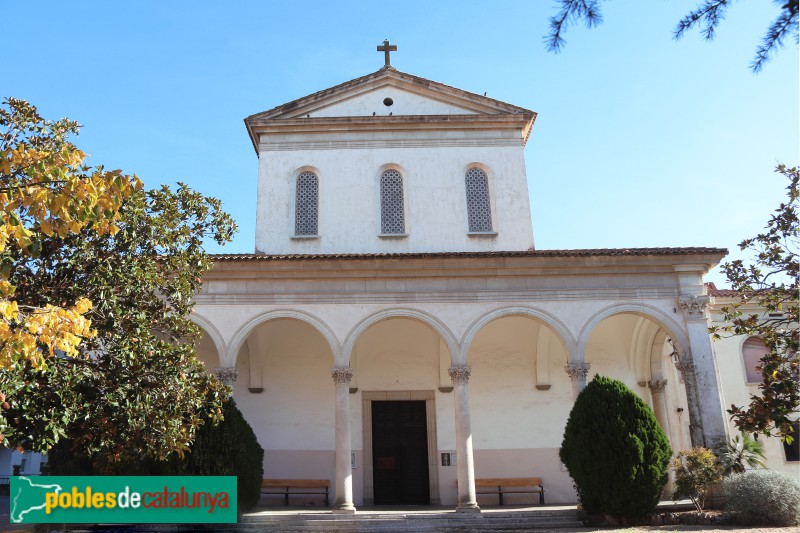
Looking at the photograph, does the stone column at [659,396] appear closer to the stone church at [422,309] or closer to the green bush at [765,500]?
the stone church at [422,309]

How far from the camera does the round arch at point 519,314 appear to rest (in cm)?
1552

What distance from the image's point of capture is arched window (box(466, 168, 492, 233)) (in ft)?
61.1

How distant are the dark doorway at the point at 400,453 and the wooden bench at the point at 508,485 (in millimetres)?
1512

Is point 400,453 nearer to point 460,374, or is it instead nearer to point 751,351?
point 460,374

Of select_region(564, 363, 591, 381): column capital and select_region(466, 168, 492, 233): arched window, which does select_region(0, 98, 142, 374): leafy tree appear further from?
select_region(466, 168, 492, 233): arched window

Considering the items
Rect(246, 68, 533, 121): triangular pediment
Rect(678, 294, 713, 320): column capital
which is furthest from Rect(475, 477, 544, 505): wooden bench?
Rect(246, 68, 533, 121): triangular pediment

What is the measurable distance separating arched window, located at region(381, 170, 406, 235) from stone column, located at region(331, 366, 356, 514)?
4820mm

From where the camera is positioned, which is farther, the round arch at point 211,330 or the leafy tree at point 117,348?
the round arch at point 211,330

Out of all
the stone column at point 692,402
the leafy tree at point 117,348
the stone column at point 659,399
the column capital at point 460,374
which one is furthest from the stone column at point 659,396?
the leafy tree at point 117,348

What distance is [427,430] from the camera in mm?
18016

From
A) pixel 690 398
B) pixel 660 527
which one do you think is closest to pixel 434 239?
pixel 690 398

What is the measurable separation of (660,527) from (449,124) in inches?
468

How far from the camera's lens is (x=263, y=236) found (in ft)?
60.0

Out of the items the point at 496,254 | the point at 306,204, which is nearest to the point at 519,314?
the point at 496,254
